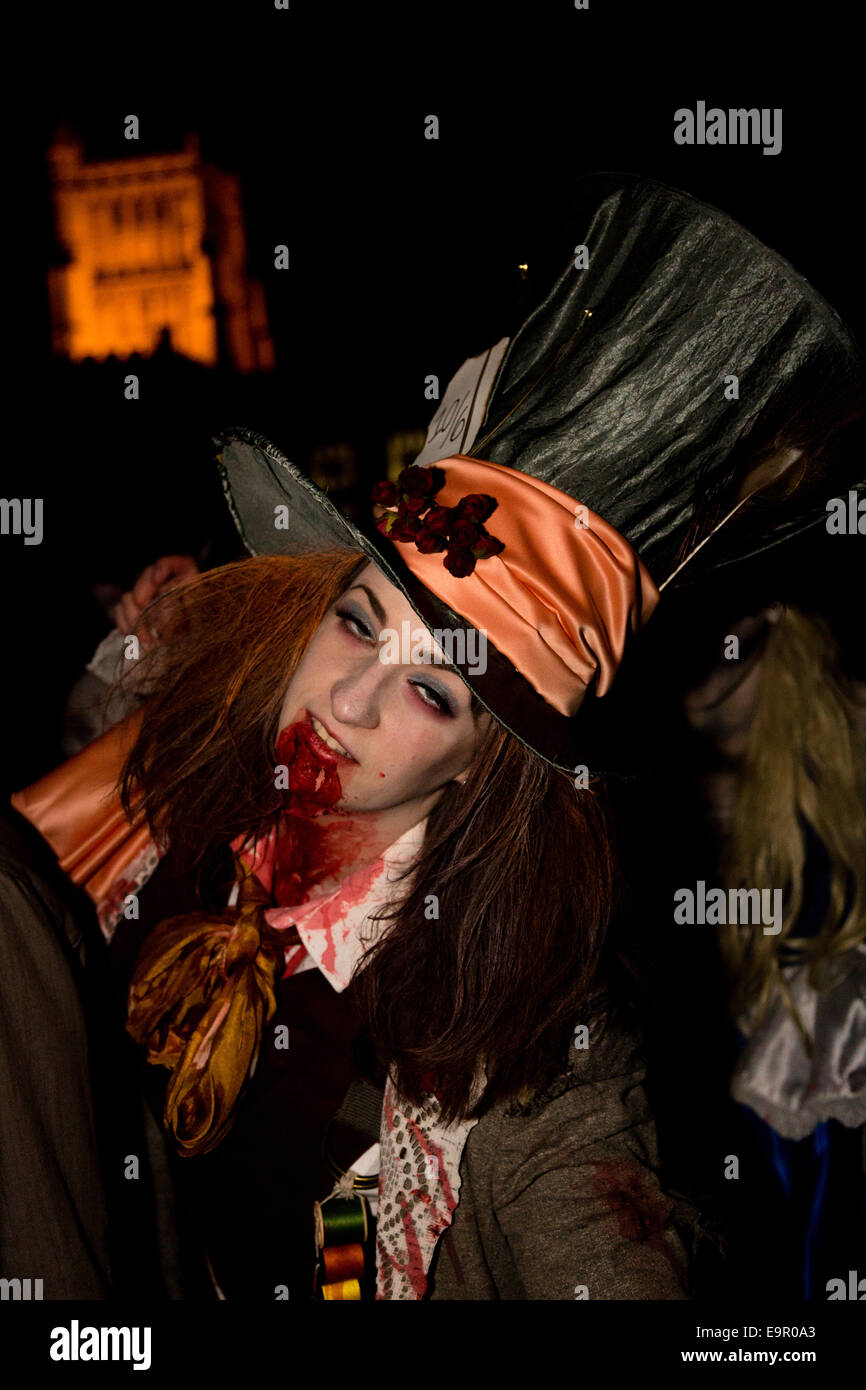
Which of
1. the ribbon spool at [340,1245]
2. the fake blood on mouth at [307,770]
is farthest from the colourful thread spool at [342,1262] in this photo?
the fake blood on mouth at [307,770]

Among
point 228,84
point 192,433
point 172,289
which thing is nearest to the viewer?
point 228,84

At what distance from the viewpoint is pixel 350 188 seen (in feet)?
15.4

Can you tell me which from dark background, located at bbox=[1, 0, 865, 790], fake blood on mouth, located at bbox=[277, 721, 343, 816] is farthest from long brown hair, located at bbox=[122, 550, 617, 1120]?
dark background, located at bbox=[1, 0, 865, 790]

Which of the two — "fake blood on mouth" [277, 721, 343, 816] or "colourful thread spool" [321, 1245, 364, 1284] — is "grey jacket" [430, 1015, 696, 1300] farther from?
"fake blood on mouth" [277, 721, 343, 816]

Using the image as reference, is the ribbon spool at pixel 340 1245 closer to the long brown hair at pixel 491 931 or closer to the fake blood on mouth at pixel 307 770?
the long brown hair at pixel 491 931

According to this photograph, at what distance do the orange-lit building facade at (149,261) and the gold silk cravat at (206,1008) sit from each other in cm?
518

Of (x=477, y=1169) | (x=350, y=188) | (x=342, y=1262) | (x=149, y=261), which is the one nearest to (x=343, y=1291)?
(x=342, y=1262)

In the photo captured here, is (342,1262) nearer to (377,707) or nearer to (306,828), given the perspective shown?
(306,828)

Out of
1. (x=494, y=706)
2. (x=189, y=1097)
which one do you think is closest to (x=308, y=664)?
(x=494, y=706)

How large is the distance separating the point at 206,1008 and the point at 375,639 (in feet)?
2.04

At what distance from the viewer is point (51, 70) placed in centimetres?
372

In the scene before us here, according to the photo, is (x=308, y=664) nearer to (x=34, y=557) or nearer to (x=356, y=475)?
(x=34, y=557)

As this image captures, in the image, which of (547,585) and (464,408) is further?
(464,408)

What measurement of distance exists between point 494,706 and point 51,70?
12.6 feet
